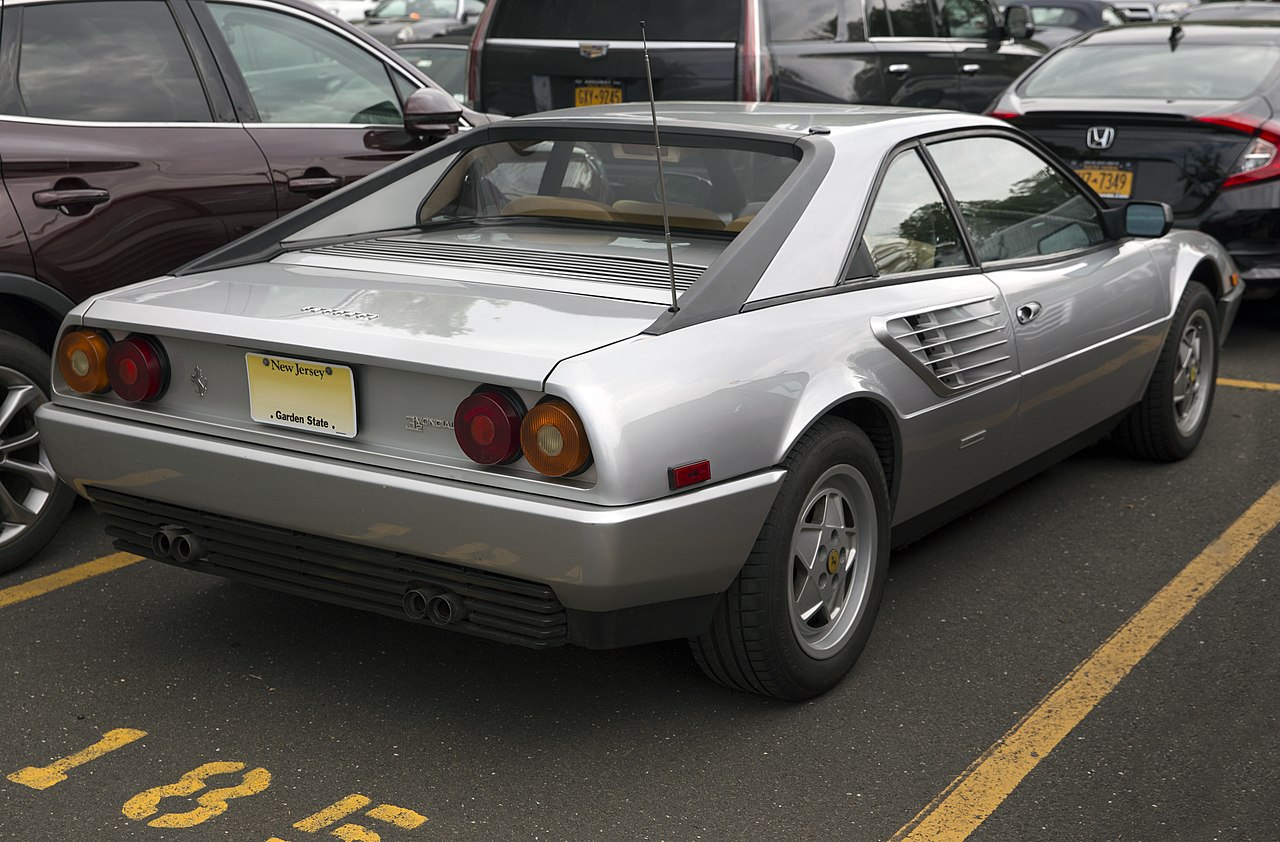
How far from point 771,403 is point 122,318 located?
1.56 meters

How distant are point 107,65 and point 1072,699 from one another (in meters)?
3.59

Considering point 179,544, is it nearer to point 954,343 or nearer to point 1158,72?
point 954,343

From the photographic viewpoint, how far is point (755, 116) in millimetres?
4059

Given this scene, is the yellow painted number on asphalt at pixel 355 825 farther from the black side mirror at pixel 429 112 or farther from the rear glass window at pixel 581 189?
the black side mirror at pixel 429 112

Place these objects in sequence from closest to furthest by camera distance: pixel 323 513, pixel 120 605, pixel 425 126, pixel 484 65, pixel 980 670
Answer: pixel 323 513 → pixel 980 670 → pixel 120 605 → pixel 425 126 → pixel 484 65

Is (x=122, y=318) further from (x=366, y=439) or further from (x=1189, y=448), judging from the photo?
(x=1189, y=448)

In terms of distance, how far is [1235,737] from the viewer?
333cm

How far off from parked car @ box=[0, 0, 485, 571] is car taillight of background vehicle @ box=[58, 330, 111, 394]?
2.80 feet

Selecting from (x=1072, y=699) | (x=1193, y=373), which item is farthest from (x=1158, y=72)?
(x=1072, y=699)

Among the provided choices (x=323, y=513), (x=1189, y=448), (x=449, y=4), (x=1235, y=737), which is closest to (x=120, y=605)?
(x=323, y=513)

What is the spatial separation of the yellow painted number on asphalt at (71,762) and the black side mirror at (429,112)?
2.77 m

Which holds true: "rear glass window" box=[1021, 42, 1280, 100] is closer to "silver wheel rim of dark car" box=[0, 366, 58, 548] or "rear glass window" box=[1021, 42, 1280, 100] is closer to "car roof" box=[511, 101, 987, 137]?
"car roof" box=[511, 101, 987, 137]

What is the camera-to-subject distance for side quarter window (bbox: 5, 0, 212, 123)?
452 cm

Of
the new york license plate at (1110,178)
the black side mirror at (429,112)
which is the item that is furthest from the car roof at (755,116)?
the new york license plate at (1110,178)
